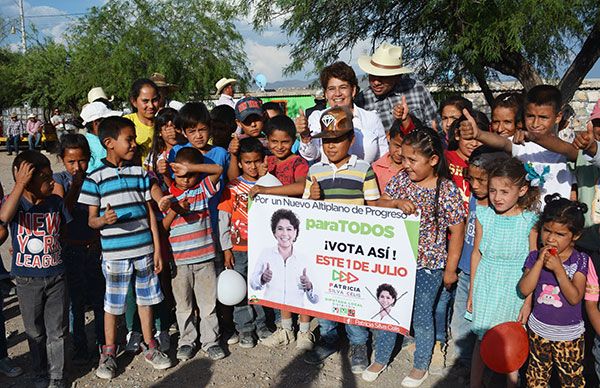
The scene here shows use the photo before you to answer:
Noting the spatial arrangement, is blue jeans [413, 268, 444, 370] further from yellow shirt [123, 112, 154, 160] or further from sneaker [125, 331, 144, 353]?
yellow shirt [123, 112, 154, 160]

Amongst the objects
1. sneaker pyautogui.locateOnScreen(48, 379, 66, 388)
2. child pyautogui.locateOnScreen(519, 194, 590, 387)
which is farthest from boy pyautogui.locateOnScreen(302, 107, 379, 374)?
sneaker pyautogui.locateOnScreen(48, 379, 66, 388)

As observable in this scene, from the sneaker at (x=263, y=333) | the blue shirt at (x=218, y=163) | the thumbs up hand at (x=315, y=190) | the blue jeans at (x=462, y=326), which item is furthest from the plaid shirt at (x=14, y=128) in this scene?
the blue jeans at (x=462, y=326)

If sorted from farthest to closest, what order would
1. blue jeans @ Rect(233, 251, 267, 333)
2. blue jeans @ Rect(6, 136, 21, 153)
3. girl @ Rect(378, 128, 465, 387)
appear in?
1. blue jeans @ Rect(6, 136, 21, 153)
2. blue jeans @ Rect(233, 251, 267, 333)
3. girl @ Rect(378, 128, 465, 387)

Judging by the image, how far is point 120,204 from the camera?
4082mm

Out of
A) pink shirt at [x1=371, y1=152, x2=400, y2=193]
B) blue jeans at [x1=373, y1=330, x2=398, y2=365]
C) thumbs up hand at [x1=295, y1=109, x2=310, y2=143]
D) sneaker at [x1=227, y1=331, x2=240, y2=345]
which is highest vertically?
thumbs up hand at [x1=295, y1=109, x2=310, y2=143]

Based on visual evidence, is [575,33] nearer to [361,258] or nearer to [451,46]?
[451,46]

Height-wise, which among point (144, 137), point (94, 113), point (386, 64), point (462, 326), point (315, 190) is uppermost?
point (386, 64)

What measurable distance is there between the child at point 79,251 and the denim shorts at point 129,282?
14.1 inches

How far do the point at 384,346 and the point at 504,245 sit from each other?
1.31 metres

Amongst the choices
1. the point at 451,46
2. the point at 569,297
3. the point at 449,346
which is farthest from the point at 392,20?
the point at 569,297

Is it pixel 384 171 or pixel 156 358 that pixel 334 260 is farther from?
pixel 156 358

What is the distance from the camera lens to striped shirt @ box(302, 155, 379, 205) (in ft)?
13.2

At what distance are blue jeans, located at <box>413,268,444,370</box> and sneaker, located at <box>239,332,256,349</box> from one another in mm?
1506

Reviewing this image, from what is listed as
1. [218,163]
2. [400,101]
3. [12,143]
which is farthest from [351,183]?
[12,143]
